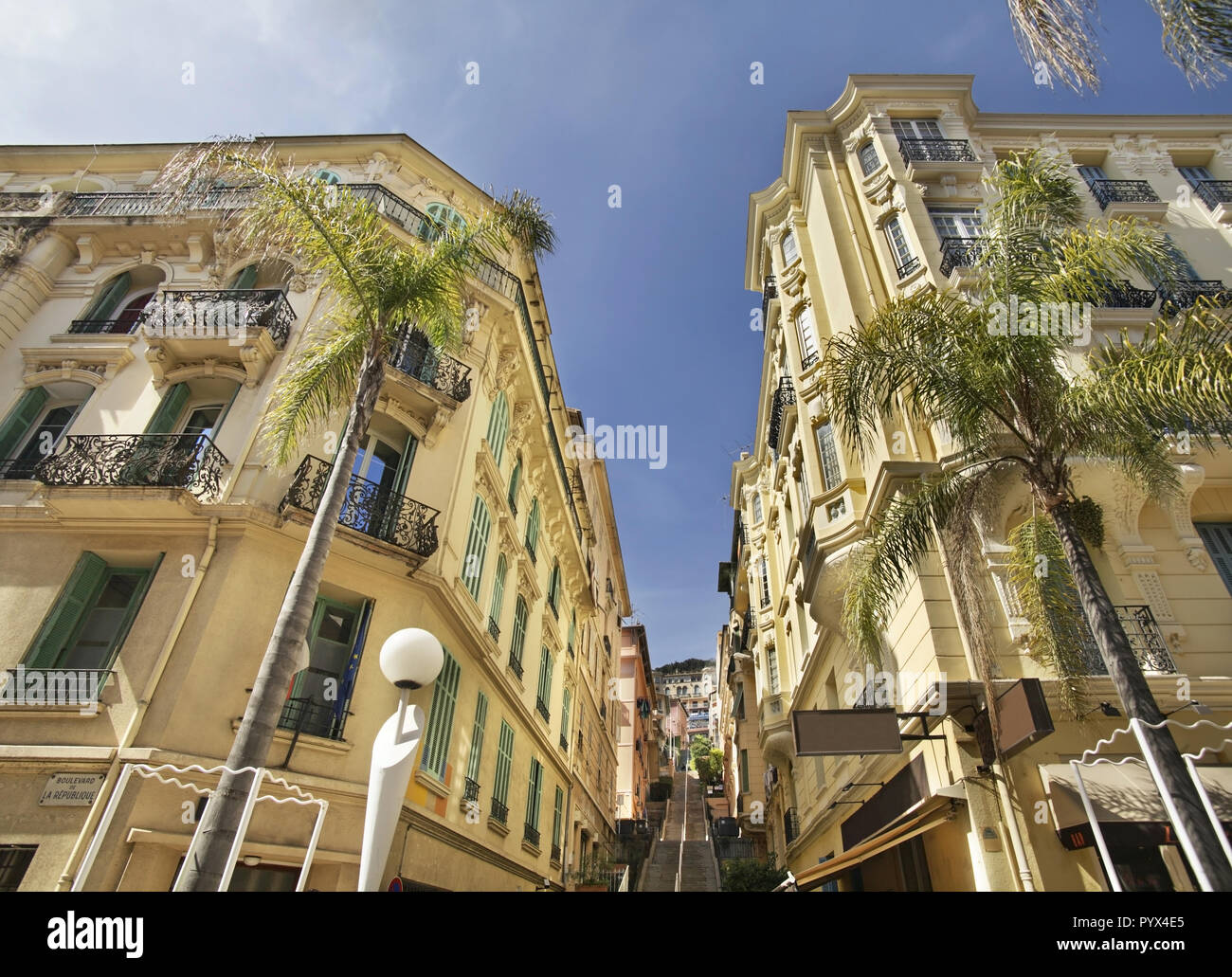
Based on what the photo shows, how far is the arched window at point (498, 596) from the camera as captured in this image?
49.6ft

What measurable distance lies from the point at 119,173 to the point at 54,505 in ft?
42.2

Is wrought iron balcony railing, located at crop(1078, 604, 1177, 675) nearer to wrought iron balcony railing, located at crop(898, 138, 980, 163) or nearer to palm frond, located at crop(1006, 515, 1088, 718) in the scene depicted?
palm frond, located at crop(1006, 515, 1088, 718)

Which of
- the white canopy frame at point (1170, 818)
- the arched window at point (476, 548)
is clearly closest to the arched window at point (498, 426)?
the arched window at point (476, 548)

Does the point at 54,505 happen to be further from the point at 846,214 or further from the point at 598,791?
the point at 598,791

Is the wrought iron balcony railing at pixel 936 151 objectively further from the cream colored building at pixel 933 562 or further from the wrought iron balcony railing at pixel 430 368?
the wrought iron balcony railing at pixel 430 368

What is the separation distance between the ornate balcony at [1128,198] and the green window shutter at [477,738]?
64.3 ft

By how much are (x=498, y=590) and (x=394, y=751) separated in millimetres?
11794

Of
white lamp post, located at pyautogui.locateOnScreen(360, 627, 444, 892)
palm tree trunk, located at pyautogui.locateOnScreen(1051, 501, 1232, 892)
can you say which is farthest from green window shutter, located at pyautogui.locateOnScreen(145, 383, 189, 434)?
palm tree trunk, located at pyautogui.locateOnScreen(1051, 501, 1232, 892)

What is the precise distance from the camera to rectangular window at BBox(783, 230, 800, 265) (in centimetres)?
1880

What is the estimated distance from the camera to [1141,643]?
9484 millimetres

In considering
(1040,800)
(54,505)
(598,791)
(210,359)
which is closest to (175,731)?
(54,505)

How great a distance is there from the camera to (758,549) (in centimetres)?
2600

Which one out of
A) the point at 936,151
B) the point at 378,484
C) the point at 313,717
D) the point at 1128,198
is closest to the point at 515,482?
the point at 378,484

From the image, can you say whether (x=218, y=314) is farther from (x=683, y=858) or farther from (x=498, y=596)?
(x=683, y=858)
